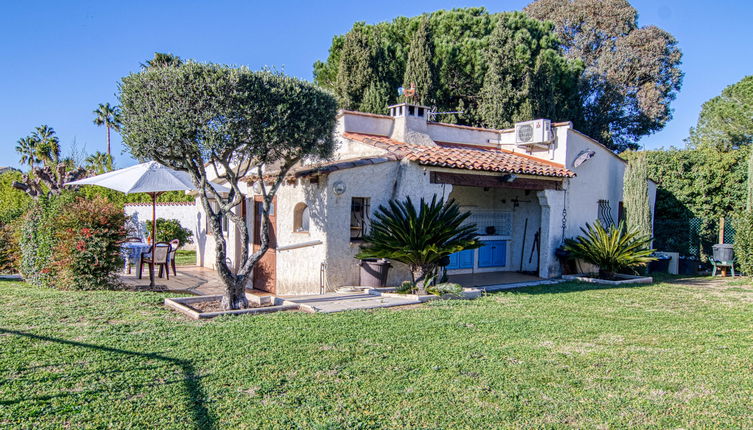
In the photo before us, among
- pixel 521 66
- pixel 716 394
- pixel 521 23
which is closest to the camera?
pixel 716 394

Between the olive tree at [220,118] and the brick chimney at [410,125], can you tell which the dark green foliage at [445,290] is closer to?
the olive tree at [220,118]

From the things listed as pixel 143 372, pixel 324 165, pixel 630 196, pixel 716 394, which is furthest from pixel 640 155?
pixel 143 372

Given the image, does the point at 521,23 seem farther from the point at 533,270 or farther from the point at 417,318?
the point at 417,318

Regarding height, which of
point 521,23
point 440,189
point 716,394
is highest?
point 521,23

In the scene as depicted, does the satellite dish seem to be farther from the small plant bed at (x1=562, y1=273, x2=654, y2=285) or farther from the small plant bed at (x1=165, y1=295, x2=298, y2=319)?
the small plant bed at (x1=165, y1=295, x2=298, y2=319)

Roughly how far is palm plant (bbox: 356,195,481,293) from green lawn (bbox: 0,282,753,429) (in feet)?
5.46

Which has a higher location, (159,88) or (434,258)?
(159,88)

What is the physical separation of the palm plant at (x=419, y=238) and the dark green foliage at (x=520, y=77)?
14.6 meters

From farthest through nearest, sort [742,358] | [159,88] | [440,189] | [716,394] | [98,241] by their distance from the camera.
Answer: [440,189] < [98,241] < [159,88] < [742,358] < [716,394]

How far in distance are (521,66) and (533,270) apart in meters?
13.4

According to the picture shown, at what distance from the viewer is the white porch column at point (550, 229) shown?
46.3 ft

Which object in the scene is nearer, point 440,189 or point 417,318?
point 417,318

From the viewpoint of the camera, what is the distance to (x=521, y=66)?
25.2 m

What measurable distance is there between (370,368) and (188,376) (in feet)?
5.90
